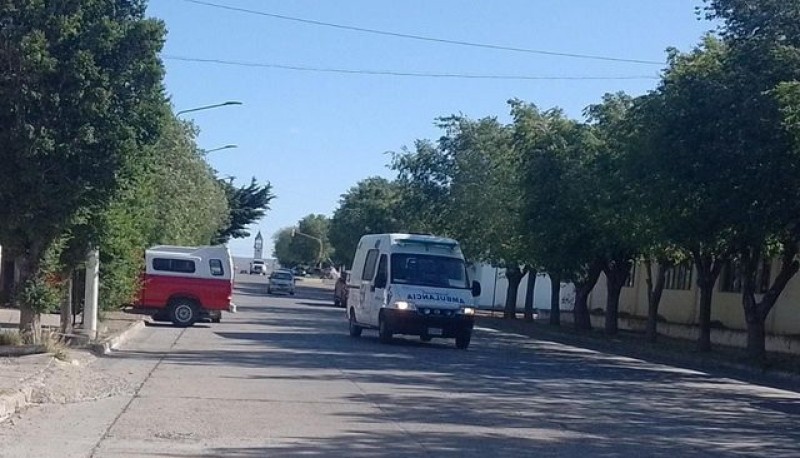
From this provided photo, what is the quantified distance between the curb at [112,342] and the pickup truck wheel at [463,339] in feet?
25.1

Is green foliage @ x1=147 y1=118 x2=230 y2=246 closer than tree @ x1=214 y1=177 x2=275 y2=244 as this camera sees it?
Yes

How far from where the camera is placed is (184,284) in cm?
3578

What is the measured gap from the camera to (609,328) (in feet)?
150

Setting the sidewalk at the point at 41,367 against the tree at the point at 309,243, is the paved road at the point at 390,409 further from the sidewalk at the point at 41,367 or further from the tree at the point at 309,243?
the tree at the point at 309,243

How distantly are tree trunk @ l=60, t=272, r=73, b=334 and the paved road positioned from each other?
1624 millimetres

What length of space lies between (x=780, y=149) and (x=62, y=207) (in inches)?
586

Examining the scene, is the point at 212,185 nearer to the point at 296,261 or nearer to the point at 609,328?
the point at 609,328

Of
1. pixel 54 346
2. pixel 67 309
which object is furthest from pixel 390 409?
pixel 67 309

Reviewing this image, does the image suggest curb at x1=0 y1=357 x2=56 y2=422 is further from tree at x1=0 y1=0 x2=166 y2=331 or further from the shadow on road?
tree at x1=0 y1=0 x2=166 y2=331

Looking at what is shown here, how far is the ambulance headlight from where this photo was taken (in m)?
29.3

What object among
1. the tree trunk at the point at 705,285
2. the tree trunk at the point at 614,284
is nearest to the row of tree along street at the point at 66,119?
the tree trunk at the point at 705,285

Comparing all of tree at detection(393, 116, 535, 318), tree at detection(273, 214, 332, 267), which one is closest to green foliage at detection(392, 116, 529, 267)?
tree at detection(393, 116, 535, 318)

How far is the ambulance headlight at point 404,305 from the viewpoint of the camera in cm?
2934

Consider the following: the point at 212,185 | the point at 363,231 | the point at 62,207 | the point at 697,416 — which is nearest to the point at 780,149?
the point at 697,416
